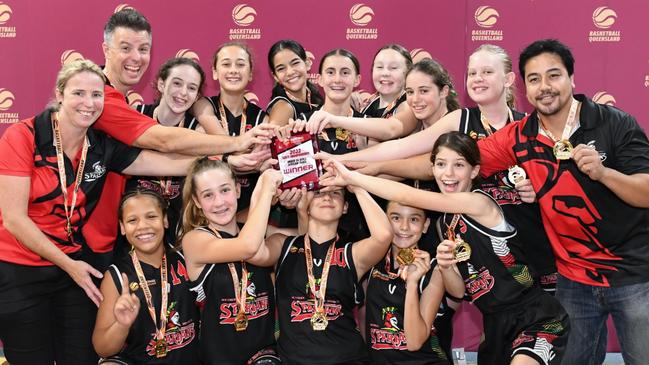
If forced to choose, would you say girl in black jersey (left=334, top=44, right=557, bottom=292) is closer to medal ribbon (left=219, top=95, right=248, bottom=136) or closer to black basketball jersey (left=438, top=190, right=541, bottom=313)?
black basketball jersey (left=438, top=190, right=541, bottom=313)

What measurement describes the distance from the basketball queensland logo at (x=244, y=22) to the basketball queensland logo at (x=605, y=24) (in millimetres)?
3031

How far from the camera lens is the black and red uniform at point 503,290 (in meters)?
3.68

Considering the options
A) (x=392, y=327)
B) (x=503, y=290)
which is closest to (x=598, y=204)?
(x=503, y=290)

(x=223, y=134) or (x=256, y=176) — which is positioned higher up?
(x=223, y=134)

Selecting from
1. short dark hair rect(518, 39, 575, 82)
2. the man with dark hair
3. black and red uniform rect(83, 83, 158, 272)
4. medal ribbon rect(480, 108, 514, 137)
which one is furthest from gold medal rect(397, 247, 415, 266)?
black and red uniform rect(83, 83, 158, 272)

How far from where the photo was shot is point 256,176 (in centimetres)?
465

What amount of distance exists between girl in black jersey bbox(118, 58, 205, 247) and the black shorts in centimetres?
228

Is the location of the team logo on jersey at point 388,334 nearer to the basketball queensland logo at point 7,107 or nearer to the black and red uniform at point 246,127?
the black and red uniform at point 246,127

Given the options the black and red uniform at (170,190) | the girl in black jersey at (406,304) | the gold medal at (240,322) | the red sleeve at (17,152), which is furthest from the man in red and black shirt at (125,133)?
the girl in black jersey at (406,304)

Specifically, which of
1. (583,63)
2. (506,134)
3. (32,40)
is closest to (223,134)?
(506,134)

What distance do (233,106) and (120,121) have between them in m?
0.94

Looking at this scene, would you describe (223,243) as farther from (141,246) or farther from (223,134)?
(223,134)

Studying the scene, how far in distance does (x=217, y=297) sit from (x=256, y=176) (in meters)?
1.11

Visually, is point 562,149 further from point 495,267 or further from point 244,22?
point 244,22
